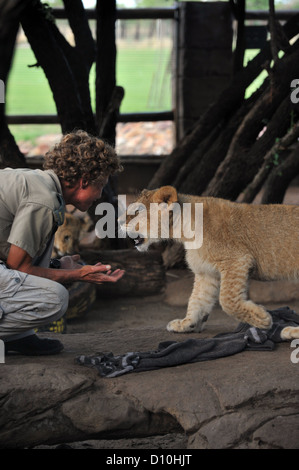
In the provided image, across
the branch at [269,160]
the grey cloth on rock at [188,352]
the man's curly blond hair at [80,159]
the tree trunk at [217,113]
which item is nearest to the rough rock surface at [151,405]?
the grey cloth on rock at [188,352]

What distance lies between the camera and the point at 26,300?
11.5 feet

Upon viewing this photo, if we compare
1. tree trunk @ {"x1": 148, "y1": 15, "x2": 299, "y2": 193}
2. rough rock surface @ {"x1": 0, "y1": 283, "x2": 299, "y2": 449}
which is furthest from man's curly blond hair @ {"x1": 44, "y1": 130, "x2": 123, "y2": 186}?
tree trunk @ {"x1": 148, "y1": 15, "x2": 299, "y2": 193}

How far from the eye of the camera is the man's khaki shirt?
3320 mm

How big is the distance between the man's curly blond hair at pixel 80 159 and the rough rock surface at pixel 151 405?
3.60 feet

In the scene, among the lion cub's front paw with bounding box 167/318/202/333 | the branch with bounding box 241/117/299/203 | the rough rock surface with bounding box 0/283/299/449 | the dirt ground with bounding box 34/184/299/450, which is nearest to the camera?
the rough rock surface with bounding box 0/283/299/449

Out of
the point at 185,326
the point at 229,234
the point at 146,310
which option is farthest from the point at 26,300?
the point at 146,310

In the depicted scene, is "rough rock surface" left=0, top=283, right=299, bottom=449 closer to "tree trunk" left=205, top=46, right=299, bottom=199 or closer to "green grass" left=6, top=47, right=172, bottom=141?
"tree trunk" left=205, top=46, right=299, bottom=199

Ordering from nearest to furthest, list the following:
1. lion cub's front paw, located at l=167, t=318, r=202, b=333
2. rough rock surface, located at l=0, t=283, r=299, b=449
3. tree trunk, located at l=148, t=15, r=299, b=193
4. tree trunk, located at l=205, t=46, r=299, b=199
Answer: rough rock surface, located at l=0, t=283, r=299, b=449, lion cub's front paw, located at l=167, t=318, r=202, b=333, tree trunk, located at l=205, t=46, r=299, b=199, tree trunk, located at l=148, t=15, r=299, b=193

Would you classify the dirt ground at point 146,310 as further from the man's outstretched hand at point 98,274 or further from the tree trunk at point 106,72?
the man's outstretched hand at point 98,274

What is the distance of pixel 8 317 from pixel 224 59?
7.31 metres

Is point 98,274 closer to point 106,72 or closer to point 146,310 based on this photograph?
point 146,310

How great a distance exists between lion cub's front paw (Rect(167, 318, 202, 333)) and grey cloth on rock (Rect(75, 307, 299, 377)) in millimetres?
278

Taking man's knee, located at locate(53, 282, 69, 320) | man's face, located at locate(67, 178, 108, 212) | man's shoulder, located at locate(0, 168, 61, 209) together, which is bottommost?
man's knee, located at locate(53, 282, 69, 320)

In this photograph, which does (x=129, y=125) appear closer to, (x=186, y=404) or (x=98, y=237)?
(x=98, y=237)
